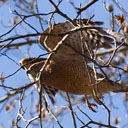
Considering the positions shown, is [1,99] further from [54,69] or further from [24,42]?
[54,69]

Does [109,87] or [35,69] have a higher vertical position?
[35,69]

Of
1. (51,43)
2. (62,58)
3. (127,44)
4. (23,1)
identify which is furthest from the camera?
(23,1)

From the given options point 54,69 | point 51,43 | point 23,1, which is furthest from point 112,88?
point 23,1

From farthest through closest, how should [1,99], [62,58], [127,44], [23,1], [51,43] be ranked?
[1,99], [23,1], [51,43], [62,58], [127,44]

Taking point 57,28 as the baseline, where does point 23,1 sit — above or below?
above

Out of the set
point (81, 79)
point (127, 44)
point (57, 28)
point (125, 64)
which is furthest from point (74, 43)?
point (125, 64)

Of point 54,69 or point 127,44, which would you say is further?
point 54,69

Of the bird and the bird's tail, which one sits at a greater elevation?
the bird

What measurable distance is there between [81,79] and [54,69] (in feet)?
1.03

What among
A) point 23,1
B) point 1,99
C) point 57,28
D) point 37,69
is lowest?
point 1,99

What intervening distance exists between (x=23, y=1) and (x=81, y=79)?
2007mm

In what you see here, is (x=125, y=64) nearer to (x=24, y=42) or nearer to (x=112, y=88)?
(x=24, y=42)

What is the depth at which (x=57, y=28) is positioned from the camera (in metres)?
4.16

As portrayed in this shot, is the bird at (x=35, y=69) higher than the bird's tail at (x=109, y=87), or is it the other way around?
the bird at (x=35, y=69)
